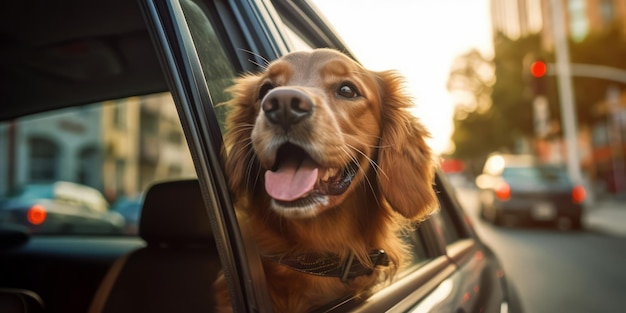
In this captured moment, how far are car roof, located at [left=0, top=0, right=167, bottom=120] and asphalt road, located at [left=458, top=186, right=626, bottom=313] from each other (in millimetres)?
2265

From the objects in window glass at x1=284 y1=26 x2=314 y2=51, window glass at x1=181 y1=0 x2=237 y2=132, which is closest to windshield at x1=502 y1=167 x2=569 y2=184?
window glass at x1=284 y1=26 x2=314 y2=51

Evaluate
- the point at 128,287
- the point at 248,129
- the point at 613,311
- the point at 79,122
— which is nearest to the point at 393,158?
the point at 248,129

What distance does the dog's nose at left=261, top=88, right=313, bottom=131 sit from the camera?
116cm

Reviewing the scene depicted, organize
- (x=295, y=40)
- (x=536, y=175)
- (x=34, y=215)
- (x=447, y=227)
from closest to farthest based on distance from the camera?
(x=295, y=40) < (x=447, y=227) < (x=34, y=215) < (x=536, y=175)

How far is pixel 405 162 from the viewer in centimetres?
139

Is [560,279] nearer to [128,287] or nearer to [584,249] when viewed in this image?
[584,249]

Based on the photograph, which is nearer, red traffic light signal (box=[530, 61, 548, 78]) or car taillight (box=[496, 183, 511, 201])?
car taillight (box=[496, 183, 511, 201])

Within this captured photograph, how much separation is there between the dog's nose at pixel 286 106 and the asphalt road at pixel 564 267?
252 cm

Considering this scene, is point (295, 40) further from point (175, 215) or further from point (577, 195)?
point (577, 195)

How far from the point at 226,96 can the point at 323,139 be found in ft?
0.93

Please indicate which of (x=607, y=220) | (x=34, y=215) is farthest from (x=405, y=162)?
(x=607, y=220)

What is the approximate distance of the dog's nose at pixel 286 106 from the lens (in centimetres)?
116

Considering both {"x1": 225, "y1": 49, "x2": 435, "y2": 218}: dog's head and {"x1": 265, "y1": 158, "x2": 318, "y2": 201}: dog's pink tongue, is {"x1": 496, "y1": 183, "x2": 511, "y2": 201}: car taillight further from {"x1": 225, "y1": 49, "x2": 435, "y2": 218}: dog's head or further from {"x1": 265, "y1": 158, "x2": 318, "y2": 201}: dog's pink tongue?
{"x1": 265, "y1": 158, "x2": 318, "y2": 201}: dog's pink tongue

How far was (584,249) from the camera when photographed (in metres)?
9.84
